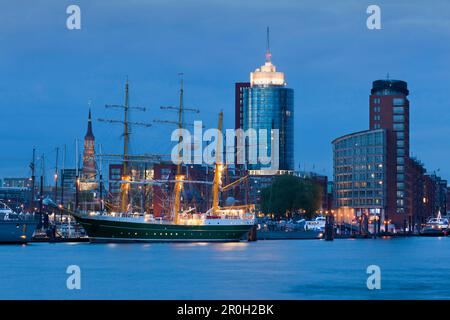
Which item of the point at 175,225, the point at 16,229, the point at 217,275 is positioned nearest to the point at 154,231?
the point at 175,225

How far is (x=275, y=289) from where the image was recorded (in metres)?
69.4

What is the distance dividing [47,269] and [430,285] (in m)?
33.8

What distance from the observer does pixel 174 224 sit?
508 ft

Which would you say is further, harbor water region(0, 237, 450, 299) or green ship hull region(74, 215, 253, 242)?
green ship hull region(74, 215, 253, 242)

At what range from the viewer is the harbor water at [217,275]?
66.4 metres

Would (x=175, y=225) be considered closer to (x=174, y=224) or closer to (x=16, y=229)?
(x=174, y=224)

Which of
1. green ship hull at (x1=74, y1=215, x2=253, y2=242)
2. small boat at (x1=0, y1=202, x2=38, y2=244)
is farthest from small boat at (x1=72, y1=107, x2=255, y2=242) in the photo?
small boat at (x1=0, y1=202, x2=38, y2=244)

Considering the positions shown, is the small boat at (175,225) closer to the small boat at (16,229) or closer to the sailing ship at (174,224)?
the sailing ship at (174,224)

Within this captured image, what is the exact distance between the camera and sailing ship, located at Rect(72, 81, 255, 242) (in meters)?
147

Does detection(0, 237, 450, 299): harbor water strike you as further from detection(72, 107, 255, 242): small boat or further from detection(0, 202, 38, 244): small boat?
detection(72, 107, 255, 242): small boat
